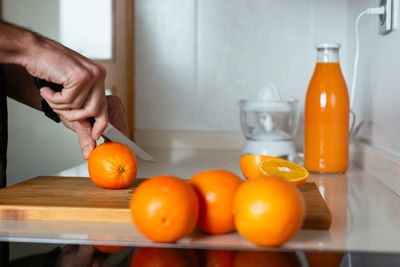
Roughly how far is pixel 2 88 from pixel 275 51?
1.12 m

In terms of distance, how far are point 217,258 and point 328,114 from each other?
2.38 feet

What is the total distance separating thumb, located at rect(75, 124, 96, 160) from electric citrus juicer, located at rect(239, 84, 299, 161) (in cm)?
63

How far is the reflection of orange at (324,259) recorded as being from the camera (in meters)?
0.55

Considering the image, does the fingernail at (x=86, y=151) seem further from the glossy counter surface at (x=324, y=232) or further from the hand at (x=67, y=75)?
the glossy counter surface at (x=324, y=232)

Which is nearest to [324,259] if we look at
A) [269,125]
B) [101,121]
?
[101,121]

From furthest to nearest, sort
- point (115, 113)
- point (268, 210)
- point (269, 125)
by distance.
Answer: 1. point (269, 125)
2. point (115, 113)
3. point (268, 210)

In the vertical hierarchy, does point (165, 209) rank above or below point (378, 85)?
below

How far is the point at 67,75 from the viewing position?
29.7 inches

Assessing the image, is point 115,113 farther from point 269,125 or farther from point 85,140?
point 269,125

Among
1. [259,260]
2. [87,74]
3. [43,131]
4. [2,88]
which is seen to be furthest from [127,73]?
[259,260]

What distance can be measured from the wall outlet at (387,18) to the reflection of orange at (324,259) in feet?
2.37

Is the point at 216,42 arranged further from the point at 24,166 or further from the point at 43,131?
the point at 24,166

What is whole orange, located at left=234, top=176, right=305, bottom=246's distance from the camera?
0.53 m

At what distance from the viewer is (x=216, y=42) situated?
74.0 inches
